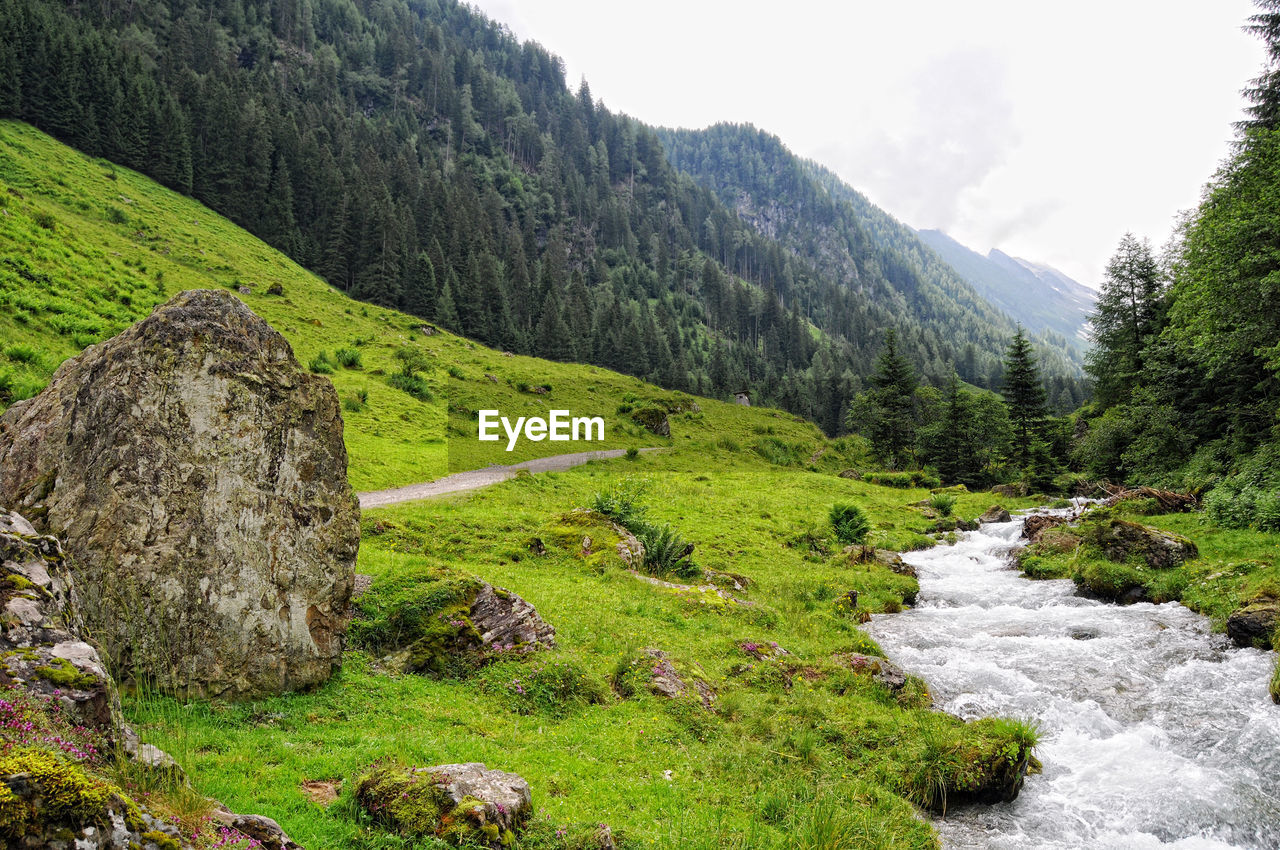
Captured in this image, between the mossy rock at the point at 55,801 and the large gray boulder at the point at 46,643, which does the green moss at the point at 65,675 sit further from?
the mossy rock at the point at 55,801

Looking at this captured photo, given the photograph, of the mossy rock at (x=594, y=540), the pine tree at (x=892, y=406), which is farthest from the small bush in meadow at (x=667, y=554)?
the pine tree at (x=892, y=406)

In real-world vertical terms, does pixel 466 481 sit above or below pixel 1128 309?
below

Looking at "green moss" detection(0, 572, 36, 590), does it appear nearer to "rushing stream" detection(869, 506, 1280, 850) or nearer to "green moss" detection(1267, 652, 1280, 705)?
"rushing stream" detection(869, 506, 1280, 850)

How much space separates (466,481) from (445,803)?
1096 inches

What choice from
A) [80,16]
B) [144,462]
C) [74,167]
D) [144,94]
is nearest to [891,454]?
[144,462]

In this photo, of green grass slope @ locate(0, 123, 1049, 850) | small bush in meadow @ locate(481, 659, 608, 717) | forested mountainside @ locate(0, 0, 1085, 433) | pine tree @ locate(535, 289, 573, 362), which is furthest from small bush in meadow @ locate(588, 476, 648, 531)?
pine tree @ locate(535, 289, 573, 362)

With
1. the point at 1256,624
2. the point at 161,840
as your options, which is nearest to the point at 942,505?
the point at 1256,624

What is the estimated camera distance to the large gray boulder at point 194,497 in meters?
8.56

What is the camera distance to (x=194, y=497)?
30.5ft

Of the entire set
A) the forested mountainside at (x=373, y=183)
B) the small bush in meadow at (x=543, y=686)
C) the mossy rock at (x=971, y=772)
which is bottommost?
the mossy rock at (x=971, y=772)

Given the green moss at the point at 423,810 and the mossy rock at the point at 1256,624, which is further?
the mossy rock at the point at 1256,624

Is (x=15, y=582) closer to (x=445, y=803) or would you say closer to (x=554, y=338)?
(x=445, y=803)

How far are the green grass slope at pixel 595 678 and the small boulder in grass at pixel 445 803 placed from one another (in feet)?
0.86

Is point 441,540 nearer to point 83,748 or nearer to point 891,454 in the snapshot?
point 83,748
